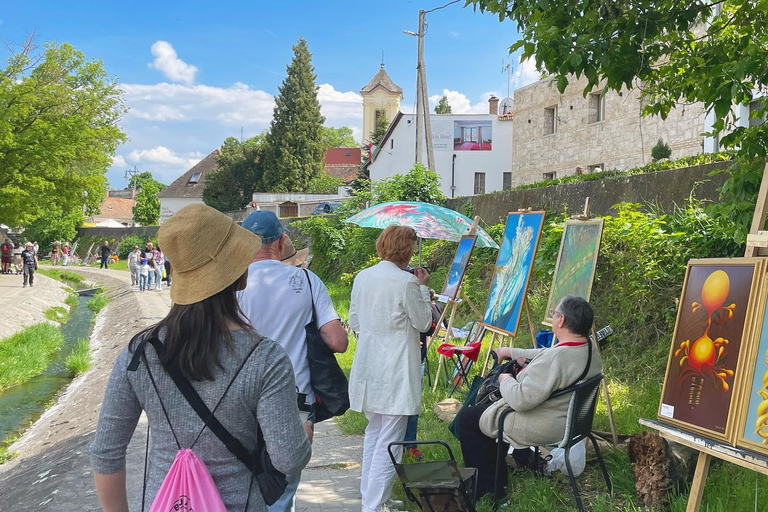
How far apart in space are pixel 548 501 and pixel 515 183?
1021 inches

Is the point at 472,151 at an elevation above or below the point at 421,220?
above

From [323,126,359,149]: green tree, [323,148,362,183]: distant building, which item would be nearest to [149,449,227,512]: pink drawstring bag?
[323,148,362,183]: distant building

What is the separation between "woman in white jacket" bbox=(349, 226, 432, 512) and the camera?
4.17 m

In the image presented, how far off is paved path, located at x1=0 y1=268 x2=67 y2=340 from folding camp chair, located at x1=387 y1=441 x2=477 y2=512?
13.4m

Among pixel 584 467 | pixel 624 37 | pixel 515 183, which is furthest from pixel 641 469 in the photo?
pixel 515 183

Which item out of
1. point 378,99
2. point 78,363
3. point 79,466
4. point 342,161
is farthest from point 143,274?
point 378,99

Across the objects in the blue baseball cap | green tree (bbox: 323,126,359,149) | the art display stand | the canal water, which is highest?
green tree (bbox: 323,126,359,149)

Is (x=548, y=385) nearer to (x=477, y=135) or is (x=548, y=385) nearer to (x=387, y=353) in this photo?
(x=387, y=353)

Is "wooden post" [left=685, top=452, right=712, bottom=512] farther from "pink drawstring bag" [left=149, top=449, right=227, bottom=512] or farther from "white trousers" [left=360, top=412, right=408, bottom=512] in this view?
"pink drawstring bag" [left=149, top=449, right=227, bottom=512]

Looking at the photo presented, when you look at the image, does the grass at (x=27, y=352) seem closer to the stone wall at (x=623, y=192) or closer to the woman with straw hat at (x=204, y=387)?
the stone wall at (x=623, y=192)

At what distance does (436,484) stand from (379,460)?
1.78 feet

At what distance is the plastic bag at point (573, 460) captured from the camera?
4.44m

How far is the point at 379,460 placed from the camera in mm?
4184

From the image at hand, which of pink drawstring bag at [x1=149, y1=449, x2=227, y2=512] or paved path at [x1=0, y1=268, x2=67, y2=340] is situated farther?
paved path at [x1=0, y1=268, x2=67, y2=340]
